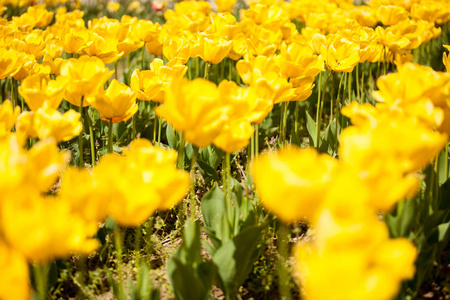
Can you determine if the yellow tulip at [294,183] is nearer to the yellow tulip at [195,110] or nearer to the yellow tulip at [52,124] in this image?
the yellow tulip at [195,110]

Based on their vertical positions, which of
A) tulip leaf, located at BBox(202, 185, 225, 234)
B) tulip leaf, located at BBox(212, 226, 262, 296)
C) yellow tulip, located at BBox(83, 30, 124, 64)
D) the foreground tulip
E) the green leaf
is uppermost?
the foreground tulip

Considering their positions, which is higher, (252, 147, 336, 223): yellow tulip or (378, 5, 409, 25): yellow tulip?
(252, 147, 336, 223): yellow tulip

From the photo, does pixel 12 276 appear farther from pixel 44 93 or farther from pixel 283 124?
pixel 283 124

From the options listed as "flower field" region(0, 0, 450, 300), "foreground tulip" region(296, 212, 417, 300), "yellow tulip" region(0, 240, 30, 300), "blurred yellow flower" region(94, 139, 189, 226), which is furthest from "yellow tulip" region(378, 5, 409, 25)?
"yellow tulip" region(0, 240, 30, 300)

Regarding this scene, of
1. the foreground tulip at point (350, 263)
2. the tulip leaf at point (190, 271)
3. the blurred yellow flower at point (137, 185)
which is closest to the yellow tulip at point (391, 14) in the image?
the tulip leaf at point (190, 271)

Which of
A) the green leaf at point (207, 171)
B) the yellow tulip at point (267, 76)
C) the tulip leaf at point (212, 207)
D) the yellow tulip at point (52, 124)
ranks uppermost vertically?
the yellow tulip at point (267, 76)

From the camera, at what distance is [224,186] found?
1.88 meters

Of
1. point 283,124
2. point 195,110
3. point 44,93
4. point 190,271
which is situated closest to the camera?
point 195,110

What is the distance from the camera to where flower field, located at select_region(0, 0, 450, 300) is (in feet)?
3.06

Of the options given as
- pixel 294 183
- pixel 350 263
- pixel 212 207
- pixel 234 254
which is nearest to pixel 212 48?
pixel 212 207

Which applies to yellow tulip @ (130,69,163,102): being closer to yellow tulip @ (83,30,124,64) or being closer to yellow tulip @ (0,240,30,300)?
yellow tulip @ (83,30,124,64)

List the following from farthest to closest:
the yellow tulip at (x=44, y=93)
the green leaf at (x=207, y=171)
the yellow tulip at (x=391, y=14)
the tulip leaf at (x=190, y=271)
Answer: the yellow tulip at (x=391, y=14), the green leaf at (x=207, y=171), the yellow tulip at (x=44, y=93), the tulip leaf at (x=190, y=271)

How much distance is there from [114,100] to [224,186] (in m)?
0.53

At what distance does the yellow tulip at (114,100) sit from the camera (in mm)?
1825
